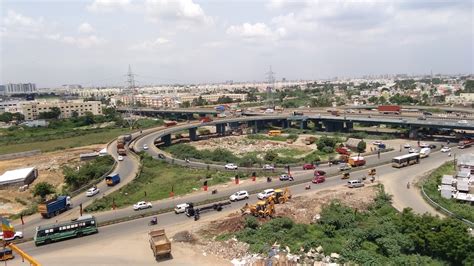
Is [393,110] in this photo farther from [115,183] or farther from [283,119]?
[115,183]

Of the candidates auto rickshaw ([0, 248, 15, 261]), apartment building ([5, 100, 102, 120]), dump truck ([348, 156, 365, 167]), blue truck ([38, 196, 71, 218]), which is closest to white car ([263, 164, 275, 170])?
dump truck ([348, 156, 365, 167])

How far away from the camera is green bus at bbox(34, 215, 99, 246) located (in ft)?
90.8

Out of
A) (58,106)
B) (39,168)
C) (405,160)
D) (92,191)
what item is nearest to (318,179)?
(405,160)

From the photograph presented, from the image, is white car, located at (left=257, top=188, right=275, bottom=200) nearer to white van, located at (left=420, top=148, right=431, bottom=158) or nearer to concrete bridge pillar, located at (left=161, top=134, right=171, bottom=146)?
white van, located at (left=420, top=148, right=431, bottom=158)

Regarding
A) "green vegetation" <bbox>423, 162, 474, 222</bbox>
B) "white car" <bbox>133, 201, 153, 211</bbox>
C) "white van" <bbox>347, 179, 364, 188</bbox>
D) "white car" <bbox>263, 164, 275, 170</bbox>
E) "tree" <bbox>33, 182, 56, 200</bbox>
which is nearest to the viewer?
"green vegetation" <bbox>423, 162, 474, 222</bbox>

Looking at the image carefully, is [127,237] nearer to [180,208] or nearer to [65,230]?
[65,230]

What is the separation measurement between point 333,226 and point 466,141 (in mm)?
44810

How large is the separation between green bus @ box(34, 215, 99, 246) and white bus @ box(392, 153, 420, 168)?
113ft

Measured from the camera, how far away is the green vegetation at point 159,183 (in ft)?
123

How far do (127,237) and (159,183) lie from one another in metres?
15.4

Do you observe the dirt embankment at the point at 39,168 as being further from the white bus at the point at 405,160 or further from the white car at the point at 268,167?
the white bus at the point at 405,160

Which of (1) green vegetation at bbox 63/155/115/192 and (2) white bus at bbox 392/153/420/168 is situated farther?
(2) white bus at bbox 392/153/420/168

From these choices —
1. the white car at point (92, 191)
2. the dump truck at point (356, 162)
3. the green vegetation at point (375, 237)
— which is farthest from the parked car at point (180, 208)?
the dump truck at point (356, 162)

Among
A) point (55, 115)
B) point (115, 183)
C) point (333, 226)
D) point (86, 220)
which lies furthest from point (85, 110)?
point (333, 226)
